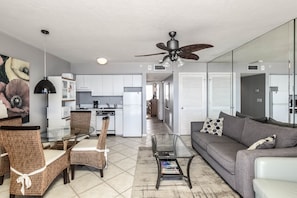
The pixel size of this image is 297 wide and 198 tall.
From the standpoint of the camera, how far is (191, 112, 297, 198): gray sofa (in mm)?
1985

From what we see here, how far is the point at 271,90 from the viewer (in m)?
3.86

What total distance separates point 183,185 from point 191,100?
3.55 m

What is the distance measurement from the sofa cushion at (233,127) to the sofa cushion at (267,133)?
152 mm

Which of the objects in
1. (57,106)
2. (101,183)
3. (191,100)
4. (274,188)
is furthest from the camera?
(191,100)

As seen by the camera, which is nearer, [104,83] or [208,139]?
[208,139]

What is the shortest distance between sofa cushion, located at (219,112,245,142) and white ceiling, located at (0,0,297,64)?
1619 millimetres

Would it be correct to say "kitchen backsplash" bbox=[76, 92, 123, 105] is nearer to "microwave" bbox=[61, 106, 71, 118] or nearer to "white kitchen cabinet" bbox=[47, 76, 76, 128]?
"microwave" bbox=[61, 106, 71, 118]

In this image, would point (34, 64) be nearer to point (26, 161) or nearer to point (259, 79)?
point (26, 161)

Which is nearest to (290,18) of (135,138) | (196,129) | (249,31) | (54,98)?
(249,31)

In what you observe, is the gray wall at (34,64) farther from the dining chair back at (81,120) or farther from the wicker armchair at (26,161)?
the wicker armchair at (26,161)

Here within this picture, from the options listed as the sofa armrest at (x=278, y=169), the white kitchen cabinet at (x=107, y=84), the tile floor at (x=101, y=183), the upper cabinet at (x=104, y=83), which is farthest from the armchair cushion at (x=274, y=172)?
the white kitchen cabinet at (x=107, y=84)

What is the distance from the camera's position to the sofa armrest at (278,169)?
1797 millimetres

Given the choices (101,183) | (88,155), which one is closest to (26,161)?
(88,155)

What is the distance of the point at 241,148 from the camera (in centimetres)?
276
